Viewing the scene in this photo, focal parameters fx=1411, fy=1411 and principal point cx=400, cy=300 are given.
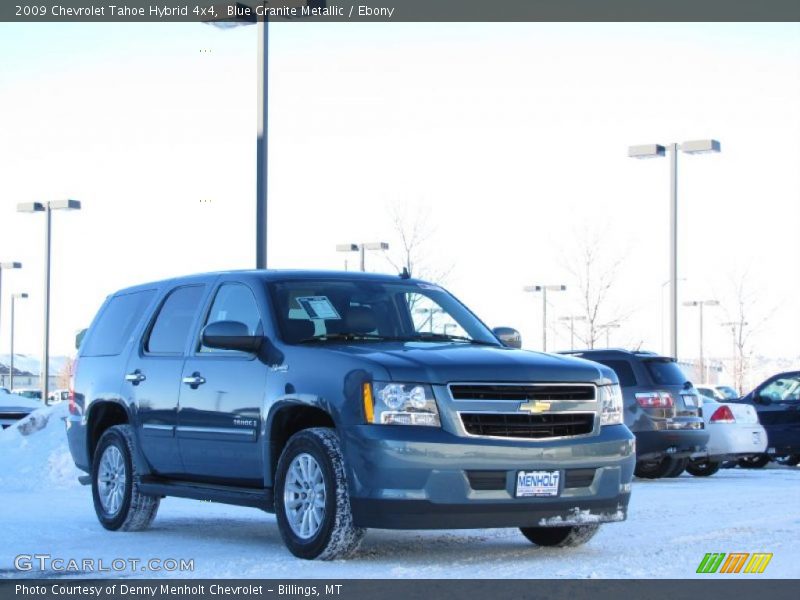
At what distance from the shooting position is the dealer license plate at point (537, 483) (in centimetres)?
869

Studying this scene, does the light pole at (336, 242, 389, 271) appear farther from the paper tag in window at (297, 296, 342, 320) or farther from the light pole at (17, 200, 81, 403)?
the paper tag in window at (297, 296, 342, 320)

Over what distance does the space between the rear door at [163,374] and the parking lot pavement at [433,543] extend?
69 centimetres

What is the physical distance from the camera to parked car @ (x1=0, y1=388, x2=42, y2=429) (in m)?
27.6

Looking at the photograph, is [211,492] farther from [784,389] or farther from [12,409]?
[12,409]

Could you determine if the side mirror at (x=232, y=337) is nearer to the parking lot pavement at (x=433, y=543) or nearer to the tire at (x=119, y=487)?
the parking lot pavement at (x=433, y=543)

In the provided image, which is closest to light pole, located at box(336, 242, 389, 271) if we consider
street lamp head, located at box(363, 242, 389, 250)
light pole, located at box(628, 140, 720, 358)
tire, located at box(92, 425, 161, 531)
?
street lamp head, located at box(363, 242, 389, 250)

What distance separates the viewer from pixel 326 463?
8.73 metres

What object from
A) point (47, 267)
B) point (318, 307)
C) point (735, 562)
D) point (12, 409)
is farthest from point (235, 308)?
point (47, 267)

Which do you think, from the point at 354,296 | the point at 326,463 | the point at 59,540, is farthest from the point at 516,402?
the point at 59,540

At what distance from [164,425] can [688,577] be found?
14.0 feet

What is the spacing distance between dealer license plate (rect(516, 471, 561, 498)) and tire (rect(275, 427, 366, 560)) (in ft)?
3.34

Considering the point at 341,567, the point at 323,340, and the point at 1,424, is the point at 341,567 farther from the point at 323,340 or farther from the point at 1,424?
the point at 1,424

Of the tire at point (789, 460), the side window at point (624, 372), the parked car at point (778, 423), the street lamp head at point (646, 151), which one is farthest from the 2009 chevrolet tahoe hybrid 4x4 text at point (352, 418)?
the street lamp head at point (646, 151)

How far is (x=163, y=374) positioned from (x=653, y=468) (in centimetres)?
997
